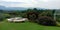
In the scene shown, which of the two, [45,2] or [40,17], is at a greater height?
[45,2]

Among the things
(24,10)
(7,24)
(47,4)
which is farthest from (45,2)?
(7,24)

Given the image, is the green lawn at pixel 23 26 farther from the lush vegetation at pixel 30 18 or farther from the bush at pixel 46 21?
the bush at pixel 46 21

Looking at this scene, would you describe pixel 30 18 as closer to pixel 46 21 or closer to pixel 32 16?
pixel 32 16

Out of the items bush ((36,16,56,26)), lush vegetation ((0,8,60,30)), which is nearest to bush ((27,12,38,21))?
lush vegetation ((0,8,60,30))

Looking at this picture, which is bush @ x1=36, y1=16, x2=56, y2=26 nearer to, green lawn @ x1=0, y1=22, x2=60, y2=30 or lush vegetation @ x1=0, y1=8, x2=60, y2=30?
lush vegetation @ x1=0, y1=8, x2=60, y2=30

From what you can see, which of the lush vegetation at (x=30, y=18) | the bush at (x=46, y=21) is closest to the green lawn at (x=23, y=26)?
the lush vegetation at (x=30, y=18)

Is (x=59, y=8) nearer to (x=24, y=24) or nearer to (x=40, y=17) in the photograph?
(x=40, y=17)

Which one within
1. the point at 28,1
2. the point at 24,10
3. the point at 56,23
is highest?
the point at 28,1
